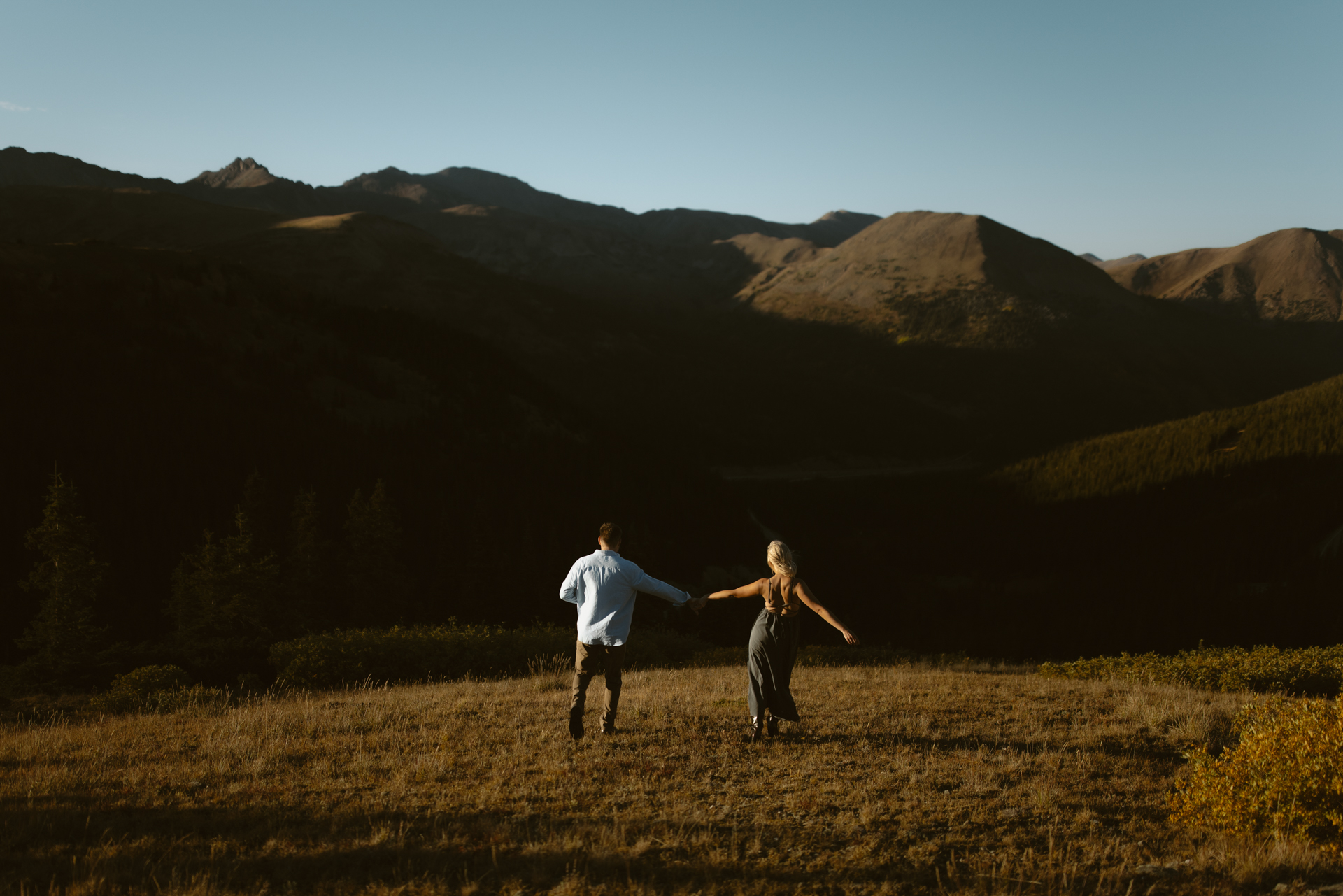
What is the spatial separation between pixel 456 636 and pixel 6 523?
31435 millimetres

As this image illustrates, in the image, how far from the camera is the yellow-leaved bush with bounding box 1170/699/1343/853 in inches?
277

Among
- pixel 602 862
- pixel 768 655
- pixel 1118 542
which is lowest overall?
pixel 1118 542

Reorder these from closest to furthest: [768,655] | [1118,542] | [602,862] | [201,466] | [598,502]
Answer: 1. [602,862]
2. [768,655]
3. [201,466]
4. [598,502]
5. [1118,542]

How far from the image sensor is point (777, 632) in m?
9.66

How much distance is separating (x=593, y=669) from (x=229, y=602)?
2537 cm

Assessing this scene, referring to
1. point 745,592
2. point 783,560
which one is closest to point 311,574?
point 745,592

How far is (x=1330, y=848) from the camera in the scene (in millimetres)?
6809

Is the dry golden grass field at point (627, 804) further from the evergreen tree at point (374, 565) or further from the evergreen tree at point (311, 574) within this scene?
the evergreen tree at point (374, 565)

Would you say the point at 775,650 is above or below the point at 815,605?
below

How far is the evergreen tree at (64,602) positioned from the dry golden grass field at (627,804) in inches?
567

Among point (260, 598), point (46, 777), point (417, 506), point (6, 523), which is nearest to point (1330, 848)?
point (46, 777)

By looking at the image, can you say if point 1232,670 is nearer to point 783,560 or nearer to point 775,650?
point 775,650

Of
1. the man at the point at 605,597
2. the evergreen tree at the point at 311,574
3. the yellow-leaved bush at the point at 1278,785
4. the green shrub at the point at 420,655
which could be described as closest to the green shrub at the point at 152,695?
the green shrub at the point at 420,655

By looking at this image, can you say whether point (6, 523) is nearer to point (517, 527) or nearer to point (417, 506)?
point (417, 506)
